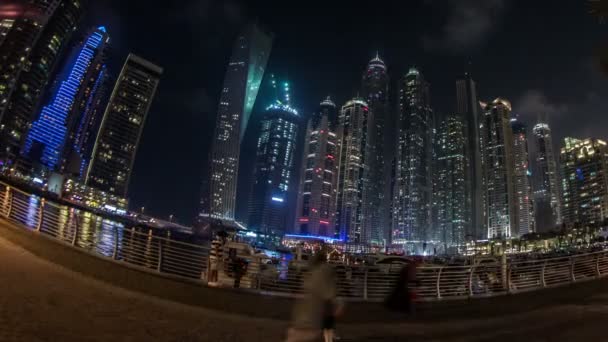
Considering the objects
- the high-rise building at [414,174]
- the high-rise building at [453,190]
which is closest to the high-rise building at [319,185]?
the high-rise building at [414,174]

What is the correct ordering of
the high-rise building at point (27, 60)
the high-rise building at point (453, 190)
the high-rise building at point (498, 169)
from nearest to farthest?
the high-rise building at point (27, 60) < the high-rise building at point (498, 169) < the high-rise building at point (453, 190)

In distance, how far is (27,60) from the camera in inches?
4471

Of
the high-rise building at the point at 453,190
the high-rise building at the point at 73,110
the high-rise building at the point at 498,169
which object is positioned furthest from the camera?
the high-rise building at the point at 453,190

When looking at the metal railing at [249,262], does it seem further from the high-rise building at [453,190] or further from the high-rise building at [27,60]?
the high-rise building at [453,190]

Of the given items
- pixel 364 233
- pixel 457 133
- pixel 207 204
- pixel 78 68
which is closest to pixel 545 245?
pixel 364 233

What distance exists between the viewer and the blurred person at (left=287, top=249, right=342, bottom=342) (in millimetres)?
5055

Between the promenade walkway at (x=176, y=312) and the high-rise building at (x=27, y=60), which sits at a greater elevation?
the high-rise building at (x=27, y=60)

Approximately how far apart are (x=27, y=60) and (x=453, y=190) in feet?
606

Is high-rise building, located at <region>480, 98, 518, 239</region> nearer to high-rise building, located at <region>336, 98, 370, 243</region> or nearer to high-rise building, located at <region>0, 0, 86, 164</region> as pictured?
high-rise building, located at <region>336, 98, 370, 243</region>

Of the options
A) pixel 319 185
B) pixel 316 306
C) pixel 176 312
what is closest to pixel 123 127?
pixel 319 185

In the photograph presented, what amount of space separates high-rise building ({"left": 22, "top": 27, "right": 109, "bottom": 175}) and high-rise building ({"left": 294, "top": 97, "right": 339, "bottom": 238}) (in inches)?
3688

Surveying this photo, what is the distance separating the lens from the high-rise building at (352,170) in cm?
17000

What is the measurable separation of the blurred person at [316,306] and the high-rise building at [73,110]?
161 metres

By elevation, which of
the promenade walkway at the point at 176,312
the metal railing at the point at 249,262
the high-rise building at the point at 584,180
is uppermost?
the high-rise building at the point at 584,180
